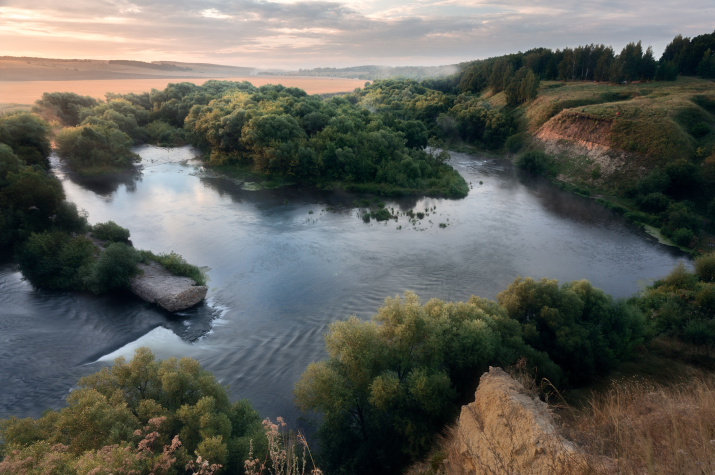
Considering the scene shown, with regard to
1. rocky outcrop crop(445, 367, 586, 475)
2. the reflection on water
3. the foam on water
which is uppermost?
rocky outcrop crop(445, 367, 586, 475)

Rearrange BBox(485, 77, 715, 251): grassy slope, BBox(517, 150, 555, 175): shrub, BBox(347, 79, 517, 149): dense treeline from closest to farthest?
BBox(485, 77, 715, 251): grassy slope → BBox(517, 150, 555, 175): shrub → BBox(347, 79, 517, 149): dense treeline

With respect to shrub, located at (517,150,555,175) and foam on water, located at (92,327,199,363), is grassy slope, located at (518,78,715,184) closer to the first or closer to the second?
shrub, located at (517,150,555,175)

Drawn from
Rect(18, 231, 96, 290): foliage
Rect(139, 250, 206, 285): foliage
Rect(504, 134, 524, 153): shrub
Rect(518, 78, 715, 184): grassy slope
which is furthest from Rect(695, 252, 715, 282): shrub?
Rect(18, 231, 96, 290): foliage

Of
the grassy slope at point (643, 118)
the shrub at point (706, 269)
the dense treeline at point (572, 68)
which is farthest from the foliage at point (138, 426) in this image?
the dense treeline at point (572, 68)

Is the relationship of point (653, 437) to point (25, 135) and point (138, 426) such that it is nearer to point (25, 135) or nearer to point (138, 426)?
point (138, 426)

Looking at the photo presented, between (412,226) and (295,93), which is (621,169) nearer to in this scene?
(412,226)

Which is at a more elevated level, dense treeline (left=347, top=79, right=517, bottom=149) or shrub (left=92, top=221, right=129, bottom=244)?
dense treeline (left=347, top=79, right=517, bottom=149)
